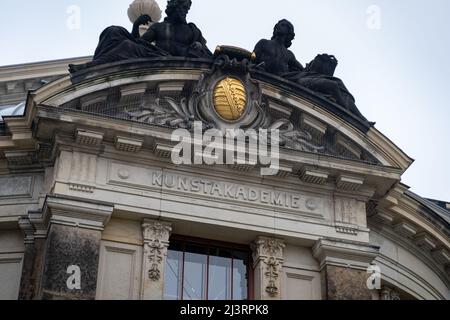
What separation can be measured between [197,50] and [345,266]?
18.9ft

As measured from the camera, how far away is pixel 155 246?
2030cm

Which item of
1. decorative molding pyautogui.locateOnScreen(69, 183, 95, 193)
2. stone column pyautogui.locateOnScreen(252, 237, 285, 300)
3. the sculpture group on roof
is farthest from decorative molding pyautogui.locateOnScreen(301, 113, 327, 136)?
decorative molding pyautogui.locateOnScreen(69, 183, 95, 193)

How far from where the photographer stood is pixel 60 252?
1928 cm

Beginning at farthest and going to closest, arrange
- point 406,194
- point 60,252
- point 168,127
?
1. point 406,194
2. point 168,127
3. point 60,252

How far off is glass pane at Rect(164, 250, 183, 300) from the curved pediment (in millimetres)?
2662

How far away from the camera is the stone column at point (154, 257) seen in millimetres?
19828

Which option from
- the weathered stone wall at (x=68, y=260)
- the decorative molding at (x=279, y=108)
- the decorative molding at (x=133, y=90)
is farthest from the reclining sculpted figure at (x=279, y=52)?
the weathered stone wall at (x=68, y=260)

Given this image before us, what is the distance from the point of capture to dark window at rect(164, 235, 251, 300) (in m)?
20.7

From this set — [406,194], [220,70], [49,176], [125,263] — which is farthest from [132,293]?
[406,194]

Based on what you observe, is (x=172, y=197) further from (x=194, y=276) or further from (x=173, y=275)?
(x=194, y=276)

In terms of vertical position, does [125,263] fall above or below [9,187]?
below

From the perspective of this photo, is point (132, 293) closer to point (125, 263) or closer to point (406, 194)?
point (125, 263)

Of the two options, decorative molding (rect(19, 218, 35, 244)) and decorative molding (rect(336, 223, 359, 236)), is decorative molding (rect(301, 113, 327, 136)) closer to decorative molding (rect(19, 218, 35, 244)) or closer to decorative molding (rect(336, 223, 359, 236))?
decorative molding (rect(336, 223, 359, 236))

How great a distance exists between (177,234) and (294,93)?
4.02m
